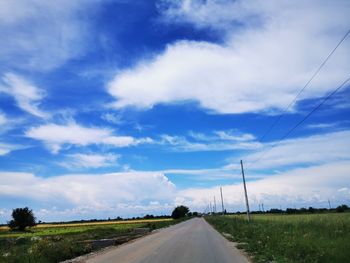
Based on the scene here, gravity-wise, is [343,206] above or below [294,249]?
above

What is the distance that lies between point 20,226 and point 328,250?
118 m

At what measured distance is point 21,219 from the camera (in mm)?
118812

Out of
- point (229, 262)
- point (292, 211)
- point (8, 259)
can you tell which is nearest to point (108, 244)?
point (8, 259)

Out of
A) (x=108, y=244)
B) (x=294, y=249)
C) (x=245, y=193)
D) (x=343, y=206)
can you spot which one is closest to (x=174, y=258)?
(x=294, y=249)

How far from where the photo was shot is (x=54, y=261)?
69.4 feet

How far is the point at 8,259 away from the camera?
1827 centimetres

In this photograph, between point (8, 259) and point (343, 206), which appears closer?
point (8, 259)

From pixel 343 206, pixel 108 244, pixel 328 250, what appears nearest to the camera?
pixel 328 250

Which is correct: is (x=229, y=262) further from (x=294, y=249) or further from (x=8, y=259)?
(x=8, y=259)

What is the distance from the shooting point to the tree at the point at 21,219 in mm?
118881

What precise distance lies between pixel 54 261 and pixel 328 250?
507 inches

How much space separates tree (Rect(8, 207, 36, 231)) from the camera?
119 meters

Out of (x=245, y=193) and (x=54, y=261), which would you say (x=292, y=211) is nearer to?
(x=245, y=193)

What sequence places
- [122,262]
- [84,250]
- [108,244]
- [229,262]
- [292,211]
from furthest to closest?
1. [292,211]
2. [108,244]
3. [84,250]
4. [122,262]
5. [229,262]
